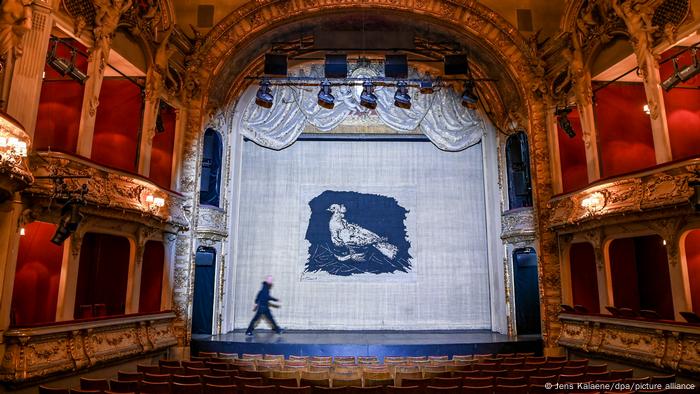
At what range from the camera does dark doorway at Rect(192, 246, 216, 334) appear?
13.6 m

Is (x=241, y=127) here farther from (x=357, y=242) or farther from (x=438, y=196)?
(x=438, y=196)

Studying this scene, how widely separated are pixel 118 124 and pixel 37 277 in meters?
4.50

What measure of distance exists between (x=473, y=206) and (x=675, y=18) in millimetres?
8086

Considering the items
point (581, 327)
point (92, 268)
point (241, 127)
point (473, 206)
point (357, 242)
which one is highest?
point (241, 127)

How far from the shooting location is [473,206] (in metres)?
16.4

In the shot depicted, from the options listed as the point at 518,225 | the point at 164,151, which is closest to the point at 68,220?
the point at 164,151

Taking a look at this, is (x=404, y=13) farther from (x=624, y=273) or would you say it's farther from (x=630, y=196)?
(x=624, y=273)

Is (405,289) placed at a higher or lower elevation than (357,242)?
lower

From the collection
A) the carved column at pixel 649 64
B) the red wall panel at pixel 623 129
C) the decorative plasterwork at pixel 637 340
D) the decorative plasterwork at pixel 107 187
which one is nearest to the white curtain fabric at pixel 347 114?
the red wall panel at pixel 623 129

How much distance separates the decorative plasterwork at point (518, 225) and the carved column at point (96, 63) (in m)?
11.6

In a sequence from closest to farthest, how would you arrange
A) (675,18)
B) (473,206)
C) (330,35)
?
1. (675,18)
2. (330,35)
3. (473,206)

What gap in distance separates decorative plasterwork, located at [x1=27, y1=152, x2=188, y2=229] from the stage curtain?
399cm

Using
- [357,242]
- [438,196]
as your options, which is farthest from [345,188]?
[438,196]

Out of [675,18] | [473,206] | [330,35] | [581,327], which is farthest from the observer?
[473,206]
